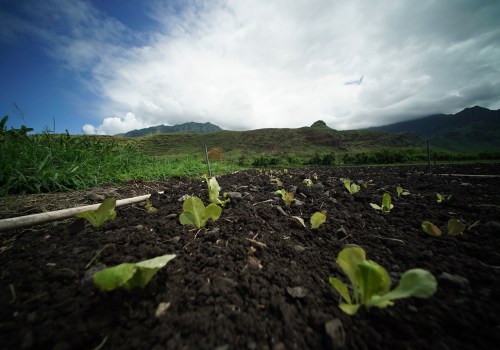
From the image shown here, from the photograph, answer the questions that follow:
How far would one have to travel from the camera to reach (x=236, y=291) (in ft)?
3.56

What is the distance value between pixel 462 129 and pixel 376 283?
158521 mm

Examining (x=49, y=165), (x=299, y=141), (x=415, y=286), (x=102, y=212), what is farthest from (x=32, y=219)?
(x=299, y=141)

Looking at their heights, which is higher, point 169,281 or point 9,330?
point 9,330

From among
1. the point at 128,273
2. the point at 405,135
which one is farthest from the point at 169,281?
the point at 405,135

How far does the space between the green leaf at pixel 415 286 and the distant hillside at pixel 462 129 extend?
47.3m

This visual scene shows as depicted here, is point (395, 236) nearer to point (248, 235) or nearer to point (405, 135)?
point (248, 235)

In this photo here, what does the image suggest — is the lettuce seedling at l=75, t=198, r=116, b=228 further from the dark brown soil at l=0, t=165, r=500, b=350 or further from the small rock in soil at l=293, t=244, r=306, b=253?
the small rock in soil at l=293, t=244, r=306, b=253

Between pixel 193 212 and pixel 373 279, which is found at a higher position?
pixel 193 212

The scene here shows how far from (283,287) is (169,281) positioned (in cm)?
65

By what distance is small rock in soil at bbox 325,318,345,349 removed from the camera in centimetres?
81

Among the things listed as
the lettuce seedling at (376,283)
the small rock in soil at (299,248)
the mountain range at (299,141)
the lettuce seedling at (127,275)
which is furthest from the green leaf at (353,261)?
the mountain range at (299,141)

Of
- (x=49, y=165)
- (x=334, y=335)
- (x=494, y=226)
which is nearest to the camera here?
(x=334, y=335)

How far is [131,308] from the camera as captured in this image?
935 millimetres

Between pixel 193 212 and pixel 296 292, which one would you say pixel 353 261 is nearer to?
pixel 296 292
